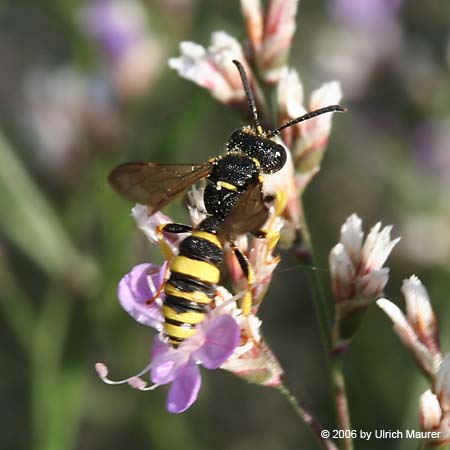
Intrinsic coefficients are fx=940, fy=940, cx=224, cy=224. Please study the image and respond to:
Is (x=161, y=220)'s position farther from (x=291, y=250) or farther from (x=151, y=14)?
(x=151, y=14)

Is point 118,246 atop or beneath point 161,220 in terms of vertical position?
beneath

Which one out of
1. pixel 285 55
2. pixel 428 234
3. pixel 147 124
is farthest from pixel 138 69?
pixel 285 55

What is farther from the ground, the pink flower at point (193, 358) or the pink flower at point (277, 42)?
the pink flower at point (277, 42)

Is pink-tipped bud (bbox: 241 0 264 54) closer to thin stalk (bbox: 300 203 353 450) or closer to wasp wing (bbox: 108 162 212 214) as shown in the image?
wasp wing (bbox: 108 162 212 214)

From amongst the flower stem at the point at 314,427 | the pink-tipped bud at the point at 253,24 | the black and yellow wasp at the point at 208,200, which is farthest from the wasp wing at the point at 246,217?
the pink-tipped bud at the point at 253,24

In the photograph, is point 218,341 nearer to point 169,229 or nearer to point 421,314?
point 169,229

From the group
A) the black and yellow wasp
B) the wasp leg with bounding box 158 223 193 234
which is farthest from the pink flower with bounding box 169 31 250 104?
the wasp leg with bounding box 158 223 193 234

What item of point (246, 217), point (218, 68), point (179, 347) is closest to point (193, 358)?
point (179, 347)

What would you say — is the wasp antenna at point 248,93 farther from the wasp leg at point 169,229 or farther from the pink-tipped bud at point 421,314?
the pink-tipped bud at point 421,314
